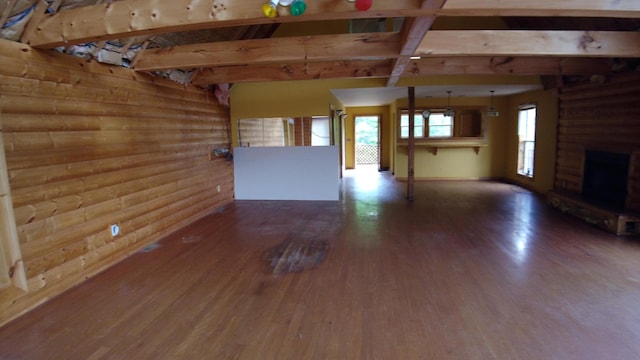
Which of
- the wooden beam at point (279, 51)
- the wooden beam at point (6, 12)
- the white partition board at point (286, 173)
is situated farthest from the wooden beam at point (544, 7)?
the white partition board at point (286, 173)

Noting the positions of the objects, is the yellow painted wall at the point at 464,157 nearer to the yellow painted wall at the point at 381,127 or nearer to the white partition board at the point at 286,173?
the yellow painted wall at the point at 381,127

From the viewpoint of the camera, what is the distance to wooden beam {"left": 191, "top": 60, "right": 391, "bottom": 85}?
478cm

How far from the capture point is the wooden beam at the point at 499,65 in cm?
467

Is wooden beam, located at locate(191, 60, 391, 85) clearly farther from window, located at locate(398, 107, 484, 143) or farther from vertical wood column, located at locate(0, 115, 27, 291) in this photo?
window, located at locate(398, 107, 484, 143)

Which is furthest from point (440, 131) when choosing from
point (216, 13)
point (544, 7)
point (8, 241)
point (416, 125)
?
point (8, 241)

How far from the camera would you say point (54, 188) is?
Result: 2984 mm

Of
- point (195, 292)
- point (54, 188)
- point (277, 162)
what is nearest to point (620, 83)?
point (277, 162)

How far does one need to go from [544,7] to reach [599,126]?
4255 mm

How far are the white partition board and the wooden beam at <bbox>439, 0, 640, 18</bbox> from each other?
14.9 feet

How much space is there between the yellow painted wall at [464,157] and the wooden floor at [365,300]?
4.34 m

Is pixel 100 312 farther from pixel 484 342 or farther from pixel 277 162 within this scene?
pixel 277 162

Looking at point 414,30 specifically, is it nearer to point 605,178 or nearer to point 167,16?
point 167,16

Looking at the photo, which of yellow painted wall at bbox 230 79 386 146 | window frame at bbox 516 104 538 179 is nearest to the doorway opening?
window frame at bbox 516 104 538 179

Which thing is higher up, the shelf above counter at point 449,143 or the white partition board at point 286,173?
the shelf above counter at point 449,143
